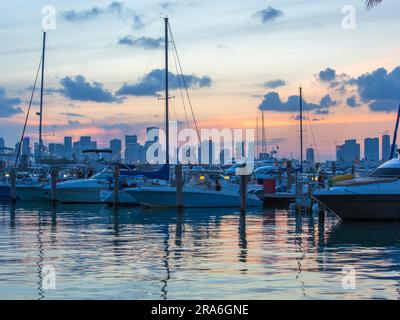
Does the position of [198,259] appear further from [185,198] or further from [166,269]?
[185,198]

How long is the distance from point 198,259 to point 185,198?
27.1 m

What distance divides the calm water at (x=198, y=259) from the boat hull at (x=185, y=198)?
10690mm

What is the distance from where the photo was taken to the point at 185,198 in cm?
4869

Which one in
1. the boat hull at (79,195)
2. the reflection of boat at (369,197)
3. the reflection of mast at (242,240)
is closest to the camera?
the reflection of mast at (242,240)

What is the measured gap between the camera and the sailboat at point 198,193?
159ft

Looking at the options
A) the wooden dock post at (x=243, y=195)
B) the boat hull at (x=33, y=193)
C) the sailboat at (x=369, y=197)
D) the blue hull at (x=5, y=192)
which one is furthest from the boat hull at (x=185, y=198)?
the blue hull at (x=5, y=192)

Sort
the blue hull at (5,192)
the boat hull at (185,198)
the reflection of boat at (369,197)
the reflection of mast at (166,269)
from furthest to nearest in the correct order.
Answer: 1. the blue hull at (5,192)
2. the boat hull at (185,198)
3. the reflection of boat at (369,197)
4. the reflection of mast at (166,269)

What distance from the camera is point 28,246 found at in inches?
992

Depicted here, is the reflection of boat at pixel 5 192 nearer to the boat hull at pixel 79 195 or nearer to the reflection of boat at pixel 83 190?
the reflection of boat at pixel 83 190

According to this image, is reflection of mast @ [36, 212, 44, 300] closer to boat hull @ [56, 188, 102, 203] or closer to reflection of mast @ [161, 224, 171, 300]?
reflection of mast @ [161, 224, 171, 300]

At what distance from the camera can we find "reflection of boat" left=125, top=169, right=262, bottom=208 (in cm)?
4850

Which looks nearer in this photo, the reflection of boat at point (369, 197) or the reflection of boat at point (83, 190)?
the reflection of boat at point (369, 197)
